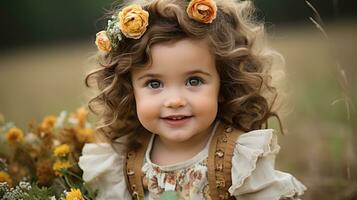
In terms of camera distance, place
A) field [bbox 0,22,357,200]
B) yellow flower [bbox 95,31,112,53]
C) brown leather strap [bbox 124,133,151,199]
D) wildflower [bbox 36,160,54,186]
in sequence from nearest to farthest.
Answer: yellow flower [bbox 95,31,112,53]
brown leather strap [bbox 124,133,151,199]
wildflower [bbox 36,160,54,186]
field [bbox 0,22,357,200]

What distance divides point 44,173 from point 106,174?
0.44m

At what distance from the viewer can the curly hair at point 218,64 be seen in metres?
3.02

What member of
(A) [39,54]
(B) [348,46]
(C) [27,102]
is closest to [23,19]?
(A) [39,54]

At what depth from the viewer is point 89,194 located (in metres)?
3.33

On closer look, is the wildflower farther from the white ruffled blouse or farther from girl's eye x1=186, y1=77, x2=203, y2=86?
girl's eye x1=186, y1=77, x2=203, y2=86

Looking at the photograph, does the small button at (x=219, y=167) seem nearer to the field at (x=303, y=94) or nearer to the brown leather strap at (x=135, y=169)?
the brown leather strap at (x=135, y=169)

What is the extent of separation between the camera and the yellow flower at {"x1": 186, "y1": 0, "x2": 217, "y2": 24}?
9.77 feet

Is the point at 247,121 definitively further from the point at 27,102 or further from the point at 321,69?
the point at 27,102

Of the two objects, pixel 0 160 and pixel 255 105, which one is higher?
pixel 255 105

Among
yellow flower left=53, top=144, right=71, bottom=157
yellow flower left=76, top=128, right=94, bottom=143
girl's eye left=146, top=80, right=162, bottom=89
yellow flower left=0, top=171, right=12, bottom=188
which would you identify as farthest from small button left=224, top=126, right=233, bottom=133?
yellow flower left=0, top=171, right=12, bottom=188

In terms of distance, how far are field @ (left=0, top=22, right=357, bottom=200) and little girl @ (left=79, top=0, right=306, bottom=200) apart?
41 cm

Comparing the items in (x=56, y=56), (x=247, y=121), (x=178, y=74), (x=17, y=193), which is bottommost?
(x=56, y=56)

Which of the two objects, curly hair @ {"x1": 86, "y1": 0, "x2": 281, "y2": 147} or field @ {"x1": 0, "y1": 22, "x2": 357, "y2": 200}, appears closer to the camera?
curly hair @ {"x1": 86, "y1": 0, "x2": 281, "y2": 147}

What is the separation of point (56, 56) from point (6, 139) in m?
9.26
